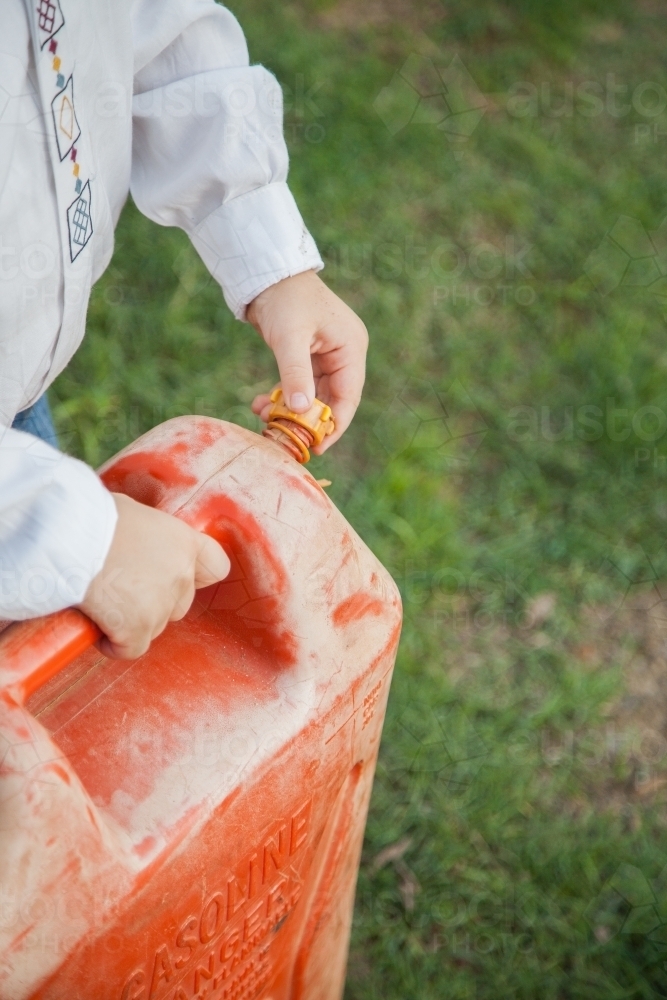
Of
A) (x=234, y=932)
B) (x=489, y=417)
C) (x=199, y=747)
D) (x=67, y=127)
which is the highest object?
(x=67, y=127)

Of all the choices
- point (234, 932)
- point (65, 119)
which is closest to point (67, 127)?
point (65, 119)

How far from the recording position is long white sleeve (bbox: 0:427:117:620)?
0.70m

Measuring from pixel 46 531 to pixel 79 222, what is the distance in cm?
34

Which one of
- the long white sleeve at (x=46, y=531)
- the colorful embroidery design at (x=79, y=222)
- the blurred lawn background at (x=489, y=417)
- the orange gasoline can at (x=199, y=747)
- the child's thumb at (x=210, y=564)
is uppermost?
the colorful embroidery design at (x=79, y=222)

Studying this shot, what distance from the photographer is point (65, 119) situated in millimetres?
837

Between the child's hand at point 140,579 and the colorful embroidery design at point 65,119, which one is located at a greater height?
the colorful embroidery design at point 65,119

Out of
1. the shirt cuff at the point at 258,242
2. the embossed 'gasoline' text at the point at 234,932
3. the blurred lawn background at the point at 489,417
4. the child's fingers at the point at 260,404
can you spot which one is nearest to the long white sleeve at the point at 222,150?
the shirt cuff at the point at 258,242

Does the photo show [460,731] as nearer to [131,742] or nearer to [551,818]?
[551,818]

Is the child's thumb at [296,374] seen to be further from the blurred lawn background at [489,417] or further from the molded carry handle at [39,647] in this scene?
the blurred lawn background at [489,417]

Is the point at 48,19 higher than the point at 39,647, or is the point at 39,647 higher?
the point at 48,19

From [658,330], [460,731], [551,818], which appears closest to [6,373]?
[460,731]

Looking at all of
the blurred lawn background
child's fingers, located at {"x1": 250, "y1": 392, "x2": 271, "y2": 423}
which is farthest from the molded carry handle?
the blurred lawn background

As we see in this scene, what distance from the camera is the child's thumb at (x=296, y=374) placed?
3.02 ft

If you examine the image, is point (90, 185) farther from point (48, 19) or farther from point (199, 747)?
point (199, 747)
